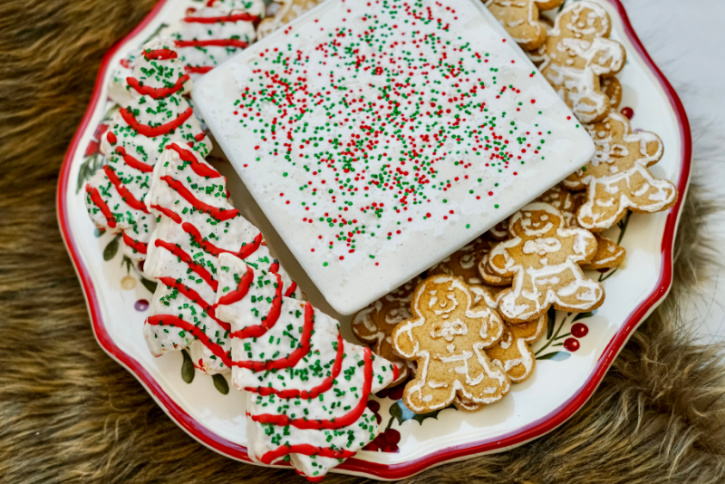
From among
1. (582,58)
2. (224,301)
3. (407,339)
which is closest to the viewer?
(224,301)

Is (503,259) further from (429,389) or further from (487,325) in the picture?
(429,389)

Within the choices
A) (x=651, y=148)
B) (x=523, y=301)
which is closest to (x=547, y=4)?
(x=651, y=148)

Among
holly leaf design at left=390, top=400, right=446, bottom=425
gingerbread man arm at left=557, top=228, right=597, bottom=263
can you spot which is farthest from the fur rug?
gingerbread man arm at left=557, top=228, right=597, bottom=263

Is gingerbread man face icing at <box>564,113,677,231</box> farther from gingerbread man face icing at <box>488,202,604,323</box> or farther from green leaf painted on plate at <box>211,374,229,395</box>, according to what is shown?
green leaf painted on plate at <box>211,374,229,395</box>

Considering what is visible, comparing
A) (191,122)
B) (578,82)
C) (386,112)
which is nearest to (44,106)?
(191,122)

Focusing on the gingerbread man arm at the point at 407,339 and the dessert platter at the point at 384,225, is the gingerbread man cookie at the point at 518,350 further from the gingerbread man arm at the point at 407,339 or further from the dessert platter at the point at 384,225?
the gingerbread man arm at the point at 407,339

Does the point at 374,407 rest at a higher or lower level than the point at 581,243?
lower
